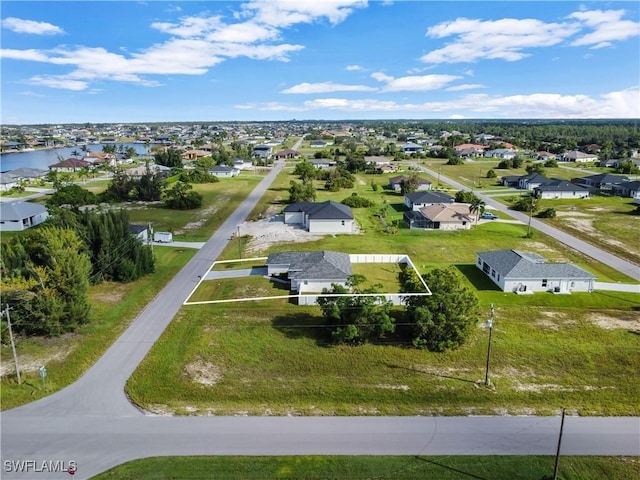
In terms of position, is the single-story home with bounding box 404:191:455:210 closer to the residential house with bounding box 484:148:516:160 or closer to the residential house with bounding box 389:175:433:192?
the residential house with bounding box 389:175:433:192

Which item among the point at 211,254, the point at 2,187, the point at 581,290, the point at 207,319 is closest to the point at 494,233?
the point at 581,290

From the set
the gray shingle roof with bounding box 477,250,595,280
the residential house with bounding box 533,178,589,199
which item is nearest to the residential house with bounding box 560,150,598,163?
the residential house with bounding box 533,178,589,199

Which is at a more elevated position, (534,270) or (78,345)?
(534,270)

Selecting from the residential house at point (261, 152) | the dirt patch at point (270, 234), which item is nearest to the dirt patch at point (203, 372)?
the dirt patch at point (270, 234)

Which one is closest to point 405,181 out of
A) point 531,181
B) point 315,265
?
point 531,181

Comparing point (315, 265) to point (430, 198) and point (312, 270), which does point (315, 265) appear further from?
point (430, 198)

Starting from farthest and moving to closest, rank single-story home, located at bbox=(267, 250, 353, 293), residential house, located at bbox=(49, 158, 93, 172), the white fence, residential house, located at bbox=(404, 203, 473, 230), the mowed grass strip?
residential house, located at bbox=(49, 158, 93, 172)
residential house, located at bbox=(404, 203, 473, 230)
the white fence
single-story home, located at bbox=(267, 250, 353, 293)
the mowed grass strip
